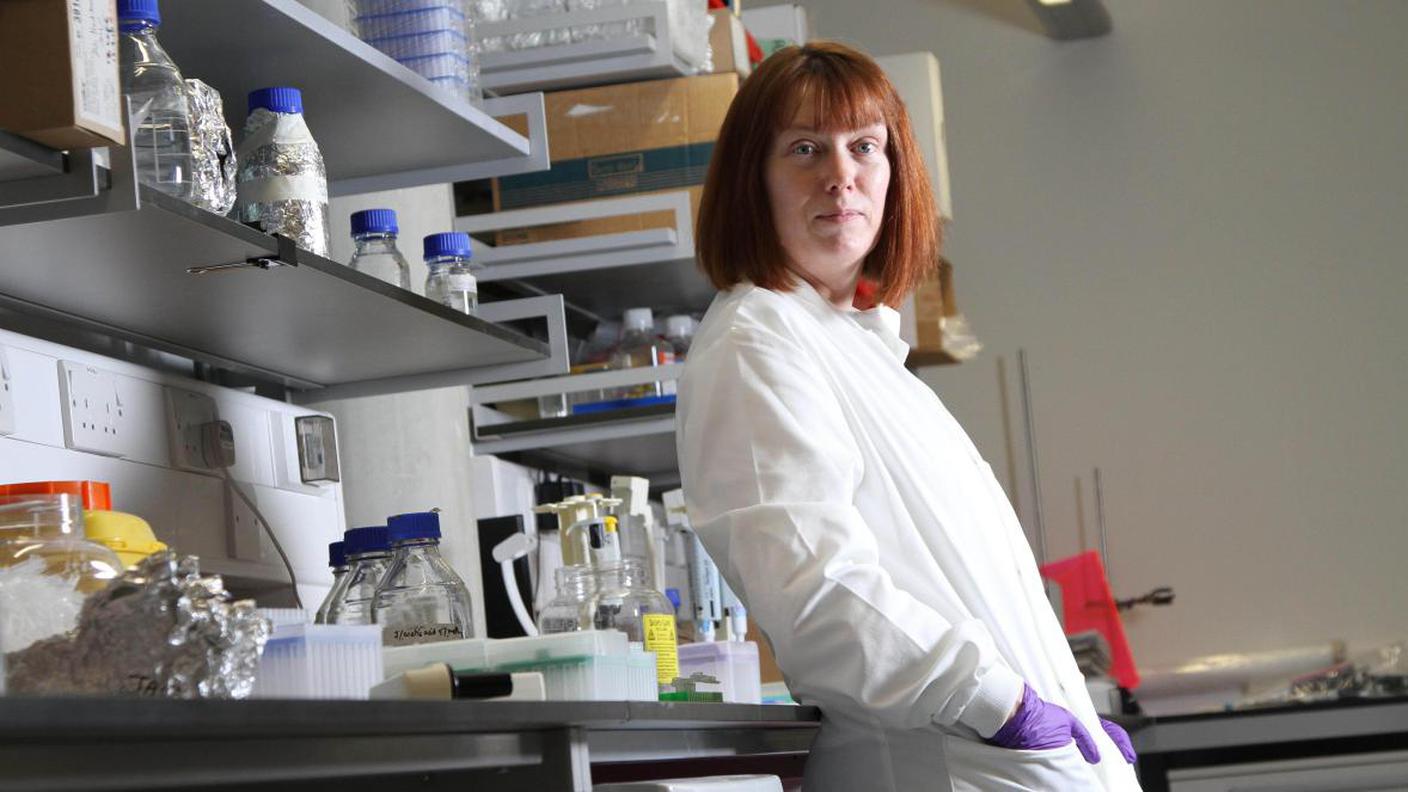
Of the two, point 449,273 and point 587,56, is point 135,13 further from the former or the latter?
point 587,56

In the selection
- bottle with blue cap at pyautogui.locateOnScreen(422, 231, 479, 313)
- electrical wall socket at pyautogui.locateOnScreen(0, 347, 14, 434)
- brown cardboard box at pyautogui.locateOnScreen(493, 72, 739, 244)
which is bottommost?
electrical wall socket at pyautogui.locateOnScreen(0, 347, 14, 434)

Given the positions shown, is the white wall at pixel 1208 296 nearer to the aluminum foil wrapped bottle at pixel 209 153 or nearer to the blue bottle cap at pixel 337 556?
the blue bottle cap at pixel 337 556

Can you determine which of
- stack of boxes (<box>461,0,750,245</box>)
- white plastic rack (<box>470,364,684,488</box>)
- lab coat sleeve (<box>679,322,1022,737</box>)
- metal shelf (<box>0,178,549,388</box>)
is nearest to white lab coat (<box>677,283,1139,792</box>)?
lab coat sleeve (<box>679,322,1022,737</box>)

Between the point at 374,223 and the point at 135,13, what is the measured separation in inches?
20.5

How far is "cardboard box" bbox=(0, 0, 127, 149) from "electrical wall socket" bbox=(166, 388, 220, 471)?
69 cm

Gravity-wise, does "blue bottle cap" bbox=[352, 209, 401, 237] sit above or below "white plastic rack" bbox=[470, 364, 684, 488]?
above

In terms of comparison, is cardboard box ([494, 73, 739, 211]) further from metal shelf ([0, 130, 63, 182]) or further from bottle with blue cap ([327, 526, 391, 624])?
metal shelf ([0, 130, 63, 182])

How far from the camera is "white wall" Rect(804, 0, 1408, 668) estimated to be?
16.9ft

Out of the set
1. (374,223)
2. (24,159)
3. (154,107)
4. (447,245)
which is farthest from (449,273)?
(24,159)

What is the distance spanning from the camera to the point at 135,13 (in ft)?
5.00

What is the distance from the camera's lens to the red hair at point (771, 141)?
1910 mm

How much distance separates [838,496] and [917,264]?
50 centimetres

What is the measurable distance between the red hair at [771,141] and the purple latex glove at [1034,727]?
1.74ft

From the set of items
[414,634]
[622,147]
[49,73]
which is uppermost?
[622,147]
